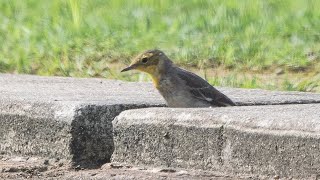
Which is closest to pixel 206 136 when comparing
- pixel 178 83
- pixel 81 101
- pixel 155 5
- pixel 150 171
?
pixel 150 171

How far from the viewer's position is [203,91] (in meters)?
5.88

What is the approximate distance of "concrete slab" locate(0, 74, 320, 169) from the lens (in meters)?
4.88

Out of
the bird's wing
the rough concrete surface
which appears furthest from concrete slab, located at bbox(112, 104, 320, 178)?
the bird's wing

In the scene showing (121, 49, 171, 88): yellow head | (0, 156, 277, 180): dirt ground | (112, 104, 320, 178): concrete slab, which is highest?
(121, 49, 171, 88): yellow head

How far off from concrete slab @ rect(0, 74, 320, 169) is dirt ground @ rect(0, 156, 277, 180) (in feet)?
0.16

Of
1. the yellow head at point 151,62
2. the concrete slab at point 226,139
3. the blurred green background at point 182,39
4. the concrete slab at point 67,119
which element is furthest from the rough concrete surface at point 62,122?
the blurred green background at point 182,39

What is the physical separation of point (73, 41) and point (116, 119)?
4099 millimetres

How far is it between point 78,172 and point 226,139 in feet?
2.46

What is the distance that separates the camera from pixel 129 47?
334 inches

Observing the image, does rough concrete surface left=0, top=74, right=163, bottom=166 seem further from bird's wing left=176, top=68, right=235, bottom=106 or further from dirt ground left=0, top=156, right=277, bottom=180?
bird's wing left=176, top=68, right=235, bottom=106

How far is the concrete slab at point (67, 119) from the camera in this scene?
16.0 feet

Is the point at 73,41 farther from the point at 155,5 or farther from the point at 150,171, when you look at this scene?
the point at 150,171

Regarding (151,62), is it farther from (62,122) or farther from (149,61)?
(62,122)

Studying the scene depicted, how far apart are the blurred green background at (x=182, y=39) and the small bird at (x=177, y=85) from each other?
122 centimetres
